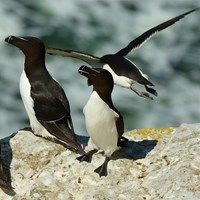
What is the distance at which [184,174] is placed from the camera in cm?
658

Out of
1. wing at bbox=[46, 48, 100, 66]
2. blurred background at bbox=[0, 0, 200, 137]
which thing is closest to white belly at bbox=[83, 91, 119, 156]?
wing at bbox=[46, 48, 100, 66]

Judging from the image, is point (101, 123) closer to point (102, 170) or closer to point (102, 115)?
point (102, 115)

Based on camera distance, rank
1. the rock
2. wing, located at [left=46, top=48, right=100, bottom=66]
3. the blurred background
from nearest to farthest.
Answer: the rock → wing, located at [left=46, top=48, right=100, bottom=66] → the blurred background

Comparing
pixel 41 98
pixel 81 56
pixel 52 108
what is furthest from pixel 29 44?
pixel 81 56

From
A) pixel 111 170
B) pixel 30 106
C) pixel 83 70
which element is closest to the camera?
pixel 111 170

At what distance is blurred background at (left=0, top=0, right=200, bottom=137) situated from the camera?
1927 centimetres

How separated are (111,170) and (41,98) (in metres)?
→ 1.35

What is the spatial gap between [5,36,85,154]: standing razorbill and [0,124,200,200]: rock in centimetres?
19

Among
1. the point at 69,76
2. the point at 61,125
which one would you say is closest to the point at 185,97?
Answer: the point at 69,76

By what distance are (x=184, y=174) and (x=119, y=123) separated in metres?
1.20

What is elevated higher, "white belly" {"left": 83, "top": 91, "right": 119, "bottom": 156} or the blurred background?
the blurred background

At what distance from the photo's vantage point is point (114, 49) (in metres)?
22.8

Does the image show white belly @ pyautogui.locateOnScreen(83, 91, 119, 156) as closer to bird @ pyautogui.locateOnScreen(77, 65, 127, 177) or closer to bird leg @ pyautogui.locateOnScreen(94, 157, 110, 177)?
bird @ pyautogui.locateOnScreen(77, 65, 127, 177)

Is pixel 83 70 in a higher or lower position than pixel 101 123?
higher
